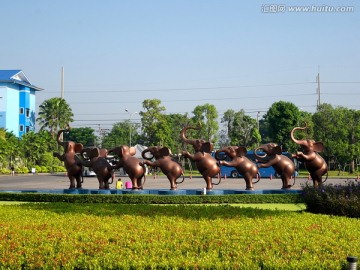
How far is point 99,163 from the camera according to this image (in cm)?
1983

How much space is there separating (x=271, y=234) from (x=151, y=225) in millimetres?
2182

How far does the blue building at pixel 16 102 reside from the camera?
58938mm

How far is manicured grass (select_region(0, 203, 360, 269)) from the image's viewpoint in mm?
6152

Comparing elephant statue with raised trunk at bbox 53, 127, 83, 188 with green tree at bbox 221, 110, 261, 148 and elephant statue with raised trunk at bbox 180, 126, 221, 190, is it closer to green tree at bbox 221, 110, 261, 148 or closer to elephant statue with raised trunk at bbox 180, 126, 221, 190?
elephant statue with raised trunk at bbox 180, 126, 221, 190

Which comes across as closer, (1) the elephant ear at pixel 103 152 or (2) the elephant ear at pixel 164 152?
(2) the elephant ear at pixel 164 152

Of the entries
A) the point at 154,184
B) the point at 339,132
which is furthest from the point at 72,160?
the point at 339,132

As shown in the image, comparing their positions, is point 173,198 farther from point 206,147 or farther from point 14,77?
point 14,77

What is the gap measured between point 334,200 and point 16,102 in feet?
177

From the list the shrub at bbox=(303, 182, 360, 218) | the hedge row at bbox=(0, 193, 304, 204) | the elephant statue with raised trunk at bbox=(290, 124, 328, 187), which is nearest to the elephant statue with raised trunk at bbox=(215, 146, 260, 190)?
the elephant statue with raised trunk at bbox=(290, 124, 328, 187)

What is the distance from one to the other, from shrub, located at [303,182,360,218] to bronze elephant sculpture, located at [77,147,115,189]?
8590 mm

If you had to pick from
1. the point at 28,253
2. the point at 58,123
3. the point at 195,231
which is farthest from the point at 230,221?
the point at 58,123

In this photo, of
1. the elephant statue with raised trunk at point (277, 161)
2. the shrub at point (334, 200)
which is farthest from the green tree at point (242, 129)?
the shrub at point (334, 200)

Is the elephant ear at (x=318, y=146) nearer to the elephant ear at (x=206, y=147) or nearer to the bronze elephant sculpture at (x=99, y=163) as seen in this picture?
the elephant ear at (x=206, y=147)

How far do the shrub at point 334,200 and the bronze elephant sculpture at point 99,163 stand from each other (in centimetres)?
859
